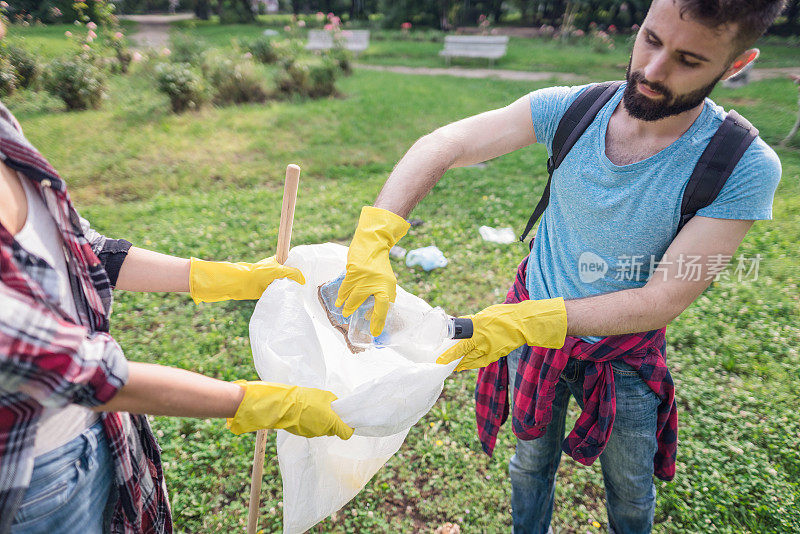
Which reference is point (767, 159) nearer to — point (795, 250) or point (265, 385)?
point (265, 385)

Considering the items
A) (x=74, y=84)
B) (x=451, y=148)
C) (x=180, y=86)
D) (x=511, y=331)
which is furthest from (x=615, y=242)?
(x=74, y=84)

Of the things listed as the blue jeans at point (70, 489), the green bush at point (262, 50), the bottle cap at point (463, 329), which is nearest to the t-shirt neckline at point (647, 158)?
the bottle cap at point (463, 329)

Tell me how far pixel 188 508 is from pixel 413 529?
1.13m

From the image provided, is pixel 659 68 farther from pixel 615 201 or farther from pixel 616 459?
pixel 616 459

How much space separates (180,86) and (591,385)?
26.8 feet

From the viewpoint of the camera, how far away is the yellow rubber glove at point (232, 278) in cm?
172

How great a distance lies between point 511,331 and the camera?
1.60 m

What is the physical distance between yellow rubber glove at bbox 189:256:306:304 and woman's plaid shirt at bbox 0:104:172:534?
44 cm

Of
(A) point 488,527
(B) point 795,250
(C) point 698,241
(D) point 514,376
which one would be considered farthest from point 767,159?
(B) point 795,250

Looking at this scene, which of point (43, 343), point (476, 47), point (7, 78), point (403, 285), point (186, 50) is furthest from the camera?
point (476, 47)

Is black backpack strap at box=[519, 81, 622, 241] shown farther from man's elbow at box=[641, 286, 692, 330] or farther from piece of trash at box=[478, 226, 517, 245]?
piece of trash at box=[478, 226, 517, 245]

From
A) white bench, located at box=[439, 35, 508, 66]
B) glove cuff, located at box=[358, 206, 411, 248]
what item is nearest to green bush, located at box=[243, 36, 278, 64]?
white bench, located at box=[439, 35, 508, 66]

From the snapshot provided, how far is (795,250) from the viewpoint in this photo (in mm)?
4797

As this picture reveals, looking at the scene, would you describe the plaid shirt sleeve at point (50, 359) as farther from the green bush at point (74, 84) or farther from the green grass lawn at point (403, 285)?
the green bush at point (74, 84)
